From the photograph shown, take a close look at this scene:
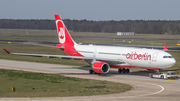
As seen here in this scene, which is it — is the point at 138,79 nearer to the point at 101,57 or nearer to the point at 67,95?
the point at 101,57

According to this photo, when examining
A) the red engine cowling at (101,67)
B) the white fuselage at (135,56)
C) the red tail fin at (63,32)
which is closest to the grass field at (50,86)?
the red engine cowling at (101,67)

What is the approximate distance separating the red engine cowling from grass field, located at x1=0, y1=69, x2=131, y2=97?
4.84 m

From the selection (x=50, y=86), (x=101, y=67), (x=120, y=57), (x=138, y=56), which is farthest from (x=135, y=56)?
(x=50, y=86)

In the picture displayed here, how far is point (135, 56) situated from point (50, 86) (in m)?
15.0

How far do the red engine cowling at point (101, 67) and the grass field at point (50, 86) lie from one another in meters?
4.84

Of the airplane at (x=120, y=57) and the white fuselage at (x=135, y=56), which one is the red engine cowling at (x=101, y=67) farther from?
the white fuselage at (x=135, y=56)

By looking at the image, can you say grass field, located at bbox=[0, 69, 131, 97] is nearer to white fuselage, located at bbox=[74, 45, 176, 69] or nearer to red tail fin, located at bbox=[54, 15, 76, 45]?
white fuselage, located at bbox=[74, 45, 176, 69]

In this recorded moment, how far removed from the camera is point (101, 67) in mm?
41500

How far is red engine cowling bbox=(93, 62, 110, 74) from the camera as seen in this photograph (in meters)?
41.6

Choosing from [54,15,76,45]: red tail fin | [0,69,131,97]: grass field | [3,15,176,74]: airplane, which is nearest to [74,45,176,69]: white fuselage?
[3,15,176,74]: airplane

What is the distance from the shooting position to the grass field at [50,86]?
94.0 ft

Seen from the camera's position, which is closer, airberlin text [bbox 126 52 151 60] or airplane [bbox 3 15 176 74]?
airplane [bbox 3 15 176 74]

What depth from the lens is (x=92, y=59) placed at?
146ft

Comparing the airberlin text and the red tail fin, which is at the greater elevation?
the red tail fin
